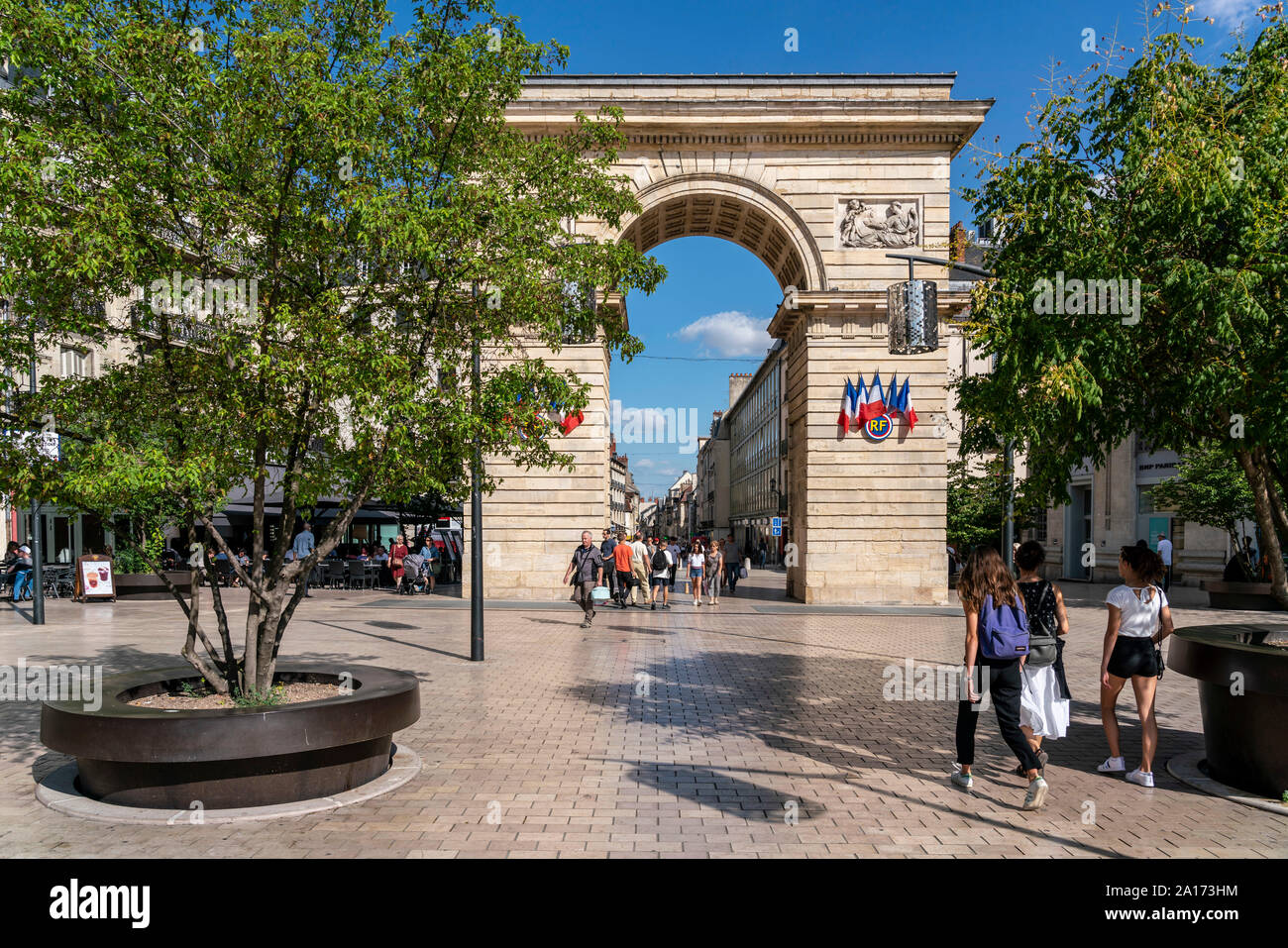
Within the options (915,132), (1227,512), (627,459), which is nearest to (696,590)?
(915,132)

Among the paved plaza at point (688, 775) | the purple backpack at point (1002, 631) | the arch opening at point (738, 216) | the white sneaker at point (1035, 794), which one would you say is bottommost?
the paved plaza at point (688, 775)

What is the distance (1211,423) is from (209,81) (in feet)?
26.0

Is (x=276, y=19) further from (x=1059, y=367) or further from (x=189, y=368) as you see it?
(x=1059, y=367)

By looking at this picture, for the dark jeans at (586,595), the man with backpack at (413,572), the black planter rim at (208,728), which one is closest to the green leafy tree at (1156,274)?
the black planter rim at (208,728)

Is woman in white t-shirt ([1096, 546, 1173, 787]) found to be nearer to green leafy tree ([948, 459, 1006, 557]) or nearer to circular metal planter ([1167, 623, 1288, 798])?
circular metal planter ([1167, 623, 1288, 798])

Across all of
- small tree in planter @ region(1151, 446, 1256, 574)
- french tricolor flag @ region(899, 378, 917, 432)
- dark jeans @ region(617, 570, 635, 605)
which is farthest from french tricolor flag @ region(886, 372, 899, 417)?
small tree in planter @ region(1151, 446, 1256, 574)

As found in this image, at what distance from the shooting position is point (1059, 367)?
21.2 ft

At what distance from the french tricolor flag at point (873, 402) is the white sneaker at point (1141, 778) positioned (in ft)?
54.6

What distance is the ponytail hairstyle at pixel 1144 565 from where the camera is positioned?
7.05 m

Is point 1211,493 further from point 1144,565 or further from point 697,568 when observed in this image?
point 1144,565

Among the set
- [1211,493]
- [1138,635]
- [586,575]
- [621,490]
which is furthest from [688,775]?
[621,490]

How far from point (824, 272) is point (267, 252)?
59.1 feet

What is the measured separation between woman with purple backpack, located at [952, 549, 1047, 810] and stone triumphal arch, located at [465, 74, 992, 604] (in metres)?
16.4

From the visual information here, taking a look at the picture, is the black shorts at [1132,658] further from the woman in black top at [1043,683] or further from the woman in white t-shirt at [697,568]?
the woman in white t-shirt at [697,568]
